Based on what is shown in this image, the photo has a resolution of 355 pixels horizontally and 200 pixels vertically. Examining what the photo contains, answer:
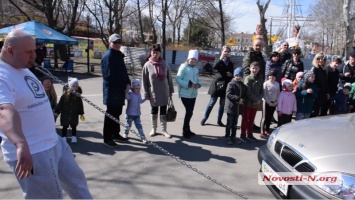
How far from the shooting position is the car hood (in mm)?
2732

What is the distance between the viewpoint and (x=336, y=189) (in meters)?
2.60

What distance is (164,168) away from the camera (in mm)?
4512

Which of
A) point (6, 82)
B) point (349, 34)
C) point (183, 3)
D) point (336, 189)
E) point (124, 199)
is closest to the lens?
point (6, 82)

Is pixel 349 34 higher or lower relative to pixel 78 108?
higher

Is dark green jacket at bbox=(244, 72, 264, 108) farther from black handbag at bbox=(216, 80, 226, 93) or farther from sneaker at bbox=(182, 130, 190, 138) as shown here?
sneaker at bbox=(182, 130, 190, 138)

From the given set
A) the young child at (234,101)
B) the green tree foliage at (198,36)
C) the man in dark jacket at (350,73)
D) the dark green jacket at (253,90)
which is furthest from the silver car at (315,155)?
the green tree foliage at (198,36)

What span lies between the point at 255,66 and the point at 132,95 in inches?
89.1

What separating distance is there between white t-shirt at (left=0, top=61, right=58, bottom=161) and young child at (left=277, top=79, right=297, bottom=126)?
4.67 m

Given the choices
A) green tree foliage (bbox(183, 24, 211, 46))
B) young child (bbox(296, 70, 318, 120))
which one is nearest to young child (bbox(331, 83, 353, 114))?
young child (bbox(296, 70, 318, 120))

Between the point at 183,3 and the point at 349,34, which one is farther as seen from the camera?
the point at 183,3

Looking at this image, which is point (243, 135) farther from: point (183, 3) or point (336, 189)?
point (183, 3)

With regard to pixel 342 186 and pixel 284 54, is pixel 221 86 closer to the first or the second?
pixel 284 54

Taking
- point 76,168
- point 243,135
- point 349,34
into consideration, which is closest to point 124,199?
point 76,168

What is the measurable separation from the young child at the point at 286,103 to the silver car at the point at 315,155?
2133 mm
